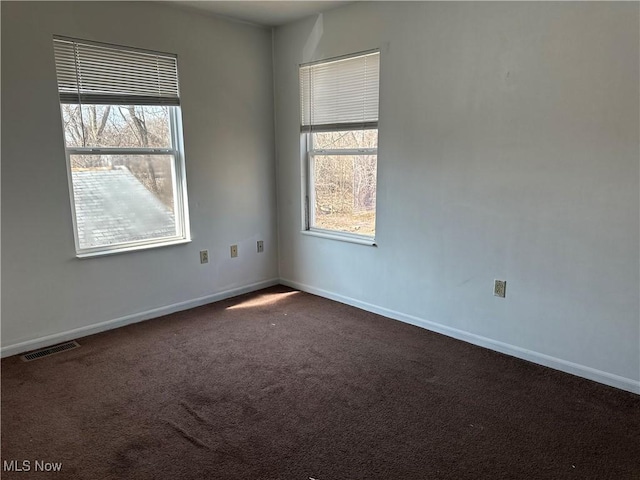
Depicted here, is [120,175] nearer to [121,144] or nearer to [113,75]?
[121,144]

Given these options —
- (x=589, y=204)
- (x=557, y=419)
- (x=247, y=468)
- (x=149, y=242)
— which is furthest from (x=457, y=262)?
(x=149, y=242)

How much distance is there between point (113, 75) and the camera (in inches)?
124

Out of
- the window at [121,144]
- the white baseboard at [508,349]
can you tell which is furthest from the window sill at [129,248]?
the white baseboard at [508,349]

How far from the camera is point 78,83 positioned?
300 centimetres

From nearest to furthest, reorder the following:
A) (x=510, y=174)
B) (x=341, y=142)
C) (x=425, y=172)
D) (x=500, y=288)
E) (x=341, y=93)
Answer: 1. (x=510, y=174)
2. (x=500, y=288)
3. (x=425, y=172)
4. (x=341, y=93)
5. (x=341, y=142)

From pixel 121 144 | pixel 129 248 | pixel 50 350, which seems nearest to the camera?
pixel 50 350

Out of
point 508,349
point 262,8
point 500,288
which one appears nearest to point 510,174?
point 500,288

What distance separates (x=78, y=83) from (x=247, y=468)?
2.71 meters

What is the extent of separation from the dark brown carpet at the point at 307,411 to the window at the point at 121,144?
2.80ft

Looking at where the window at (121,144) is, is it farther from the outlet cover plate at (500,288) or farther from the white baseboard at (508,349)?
the outlet cover plate at (500,288)

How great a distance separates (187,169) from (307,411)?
7.34ft

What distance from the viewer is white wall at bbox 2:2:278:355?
2.80 m

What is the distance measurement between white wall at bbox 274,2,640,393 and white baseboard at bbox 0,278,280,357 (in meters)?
1.22

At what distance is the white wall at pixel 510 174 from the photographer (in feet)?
7.72
